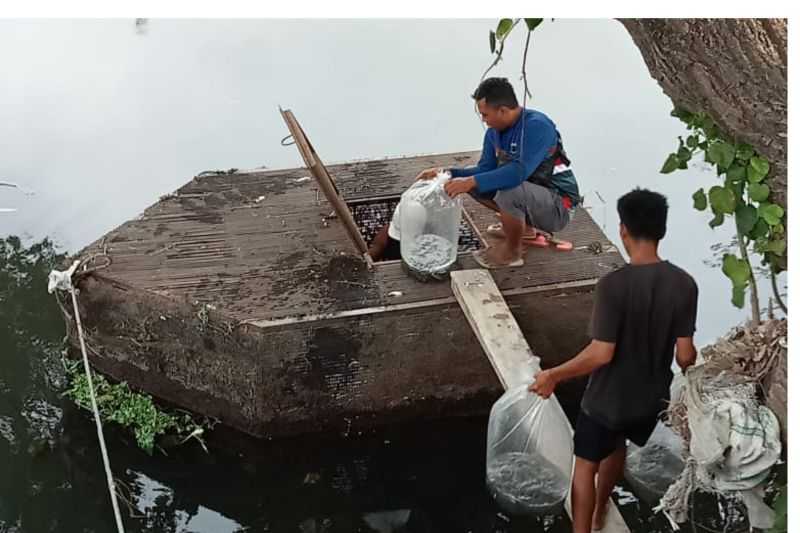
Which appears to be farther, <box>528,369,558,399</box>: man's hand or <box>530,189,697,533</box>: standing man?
<box>528,369,558,399</box>: man's hand

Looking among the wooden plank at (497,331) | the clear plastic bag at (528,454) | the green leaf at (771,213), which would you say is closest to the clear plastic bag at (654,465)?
the clear plastic bag at (528,454)

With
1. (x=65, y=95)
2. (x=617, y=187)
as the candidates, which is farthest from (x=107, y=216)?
(x=617, y=187)

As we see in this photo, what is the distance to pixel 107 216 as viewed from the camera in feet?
18.9

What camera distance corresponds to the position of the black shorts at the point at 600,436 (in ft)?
9.75

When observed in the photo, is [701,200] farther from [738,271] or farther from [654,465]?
[654,465]

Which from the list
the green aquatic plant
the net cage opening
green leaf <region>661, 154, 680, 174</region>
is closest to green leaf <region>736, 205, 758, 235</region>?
→ green leaf <region>661, 154, 680, 174</region>

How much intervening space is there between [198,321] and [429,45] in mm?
3896

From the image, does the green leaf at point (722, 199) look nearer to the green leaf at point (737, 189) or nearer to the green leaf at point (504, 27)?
the green leaf at point (737, 189)

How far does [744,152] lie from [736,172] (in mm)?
66

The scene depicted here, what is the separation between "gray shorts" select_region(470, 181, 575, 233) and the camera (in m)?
4.10

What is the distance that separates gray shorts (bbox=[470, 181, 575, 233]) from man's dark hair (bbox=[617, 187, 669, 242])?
1376 mm

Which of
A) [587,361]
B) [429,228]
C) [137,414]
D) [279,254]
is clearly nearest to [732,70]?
[587,361]

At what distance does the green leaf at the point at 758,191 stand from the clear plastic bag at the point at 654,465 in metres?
1.65

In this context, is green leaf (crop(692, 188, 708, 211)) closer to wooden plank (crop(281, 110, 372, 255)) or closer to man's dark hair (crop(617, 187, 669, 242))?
man's dark hair (crop(617, 187, 669, 242))
